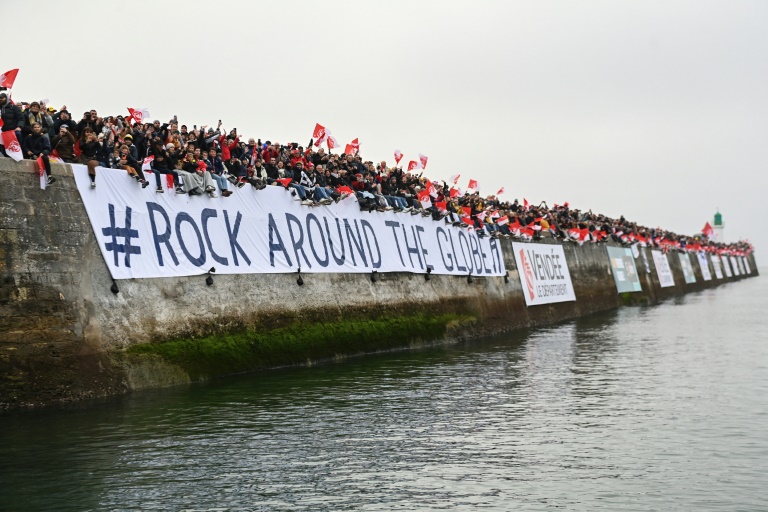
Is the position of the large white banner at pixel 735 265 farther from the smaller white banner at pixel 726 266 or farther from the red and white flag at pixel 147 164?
the red and white flag at pixel 147 164

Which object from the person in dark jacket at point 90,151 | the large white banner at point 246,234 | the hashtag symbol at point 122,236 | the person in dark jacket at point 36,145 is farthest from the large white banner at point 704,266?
the person in dark jacket at point 36,145

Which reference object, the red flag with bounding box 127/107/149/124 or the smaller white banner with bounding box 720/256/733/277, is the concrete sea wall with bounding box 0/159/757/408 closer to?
the red flag with bounding box 127/107/149/124

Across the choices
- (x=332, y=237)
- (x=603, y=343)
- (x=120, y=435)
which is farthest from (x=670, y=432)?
(x=603, y=343)

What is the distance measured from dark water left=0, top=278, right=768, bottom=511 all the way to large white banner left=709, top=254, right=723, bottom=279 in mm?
103745

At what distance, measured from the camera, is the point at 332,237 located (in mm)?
31078

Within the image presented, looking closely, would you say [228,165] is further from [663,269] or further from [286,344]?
[663,269]

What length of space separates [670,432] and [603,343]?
18632 mm

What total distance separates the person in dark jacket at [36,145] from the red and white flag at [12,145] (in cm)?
61

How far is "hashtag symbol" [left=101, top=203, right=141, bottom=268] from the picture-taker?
72.2 ft

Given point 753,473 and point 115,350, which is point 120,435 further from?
point 753,473

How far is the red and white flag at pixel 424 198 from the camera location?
37.6m

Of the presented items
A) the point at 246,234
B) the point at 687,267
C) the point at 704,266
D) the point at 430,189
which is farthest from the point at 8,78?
the point at 704,266

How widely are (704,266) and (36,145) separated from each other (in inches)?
4230

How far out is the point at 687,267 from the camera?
102 m
